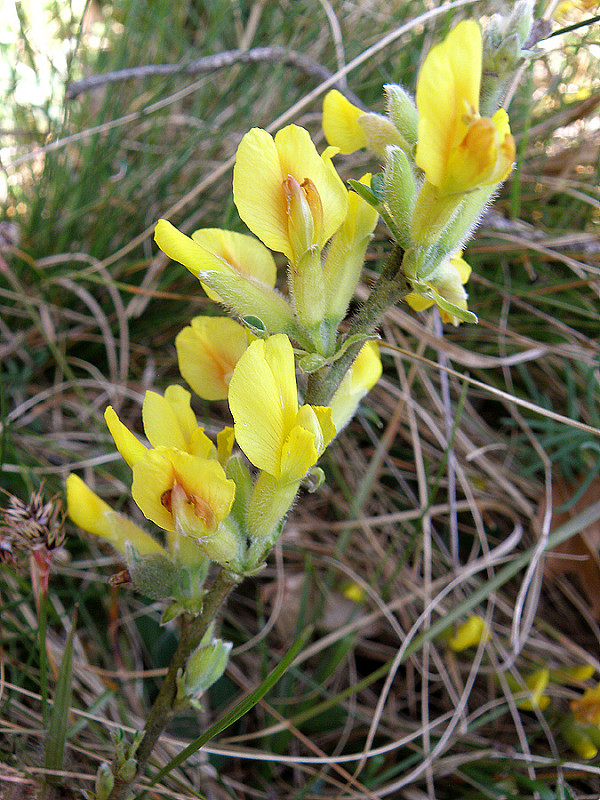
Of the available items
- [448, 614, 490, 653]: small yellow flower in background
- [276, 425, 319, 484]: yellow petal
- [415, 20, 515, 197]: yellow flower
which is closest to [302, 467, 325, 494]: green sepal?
[276, 425, 319, 484]: yellow petal

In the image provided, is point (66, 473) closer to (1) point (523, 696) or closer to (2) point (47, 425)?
(2) point (47, 425)

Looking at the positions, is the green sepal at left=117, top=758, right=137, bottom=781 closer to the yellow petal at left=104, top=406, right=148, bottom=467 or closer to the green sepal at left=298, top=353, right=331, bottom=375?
the yellow petal at left=104, top=406, right=148, bottom=467

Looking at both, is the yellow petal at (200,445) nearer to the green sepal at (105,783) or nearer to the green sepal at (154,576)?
the green sepal at (154,576)

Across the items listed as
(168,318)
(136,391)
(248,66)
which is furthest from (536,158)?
(136,391)

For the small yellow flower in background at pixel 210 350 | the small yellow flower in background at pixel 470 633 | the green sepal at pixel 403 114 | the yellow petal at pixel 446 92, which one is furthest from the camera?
the small yellow flower in background at pixel 470 633

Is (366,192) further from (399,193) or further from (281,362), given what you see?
(281,362)

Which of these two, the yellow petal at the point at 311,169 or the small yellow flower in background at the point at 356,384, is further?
the small yellow flower in background at the point at 356,384

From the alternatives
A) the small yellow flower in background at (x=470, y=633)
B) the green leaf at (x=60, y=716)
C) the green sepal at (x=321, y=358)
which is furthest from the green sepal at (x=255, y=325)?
the small yellow flower in background at (x=470, y=633)
